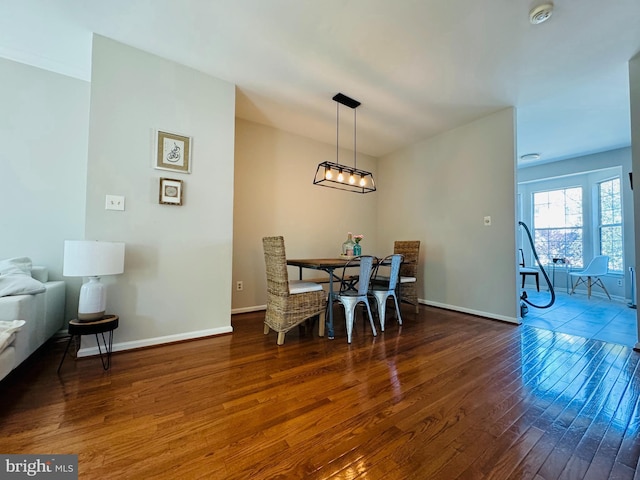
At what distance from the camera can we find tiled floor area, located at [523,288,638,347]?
110 inches

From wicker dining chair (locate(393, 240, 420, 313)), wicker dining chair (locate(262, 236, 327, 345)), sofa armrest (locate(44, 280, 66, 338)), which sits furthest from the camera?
wicker dining chair (locate(393, 240, 420, 313))

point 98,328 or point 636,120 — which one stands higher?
point 636,120

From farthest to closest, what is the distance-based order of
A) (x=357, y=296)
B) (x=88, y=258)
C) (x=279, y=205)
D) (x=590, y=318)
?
(x=279, y=205)
(x=590, y=318)
(x=357, y=296)
(x=88, y=258)

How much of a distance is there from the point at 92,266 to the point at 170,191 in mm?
917

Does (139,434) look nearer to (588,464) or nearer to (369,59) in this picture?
(588,464)

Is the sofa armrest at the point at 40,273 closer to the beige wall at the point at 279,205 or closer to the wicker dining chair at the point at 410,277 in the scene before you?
the beige wall at the point at 279,205

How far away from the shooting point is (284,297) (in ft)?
8.09

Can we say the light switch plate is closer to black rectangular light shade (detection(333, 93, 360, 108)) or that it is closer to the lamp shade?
the lamp shade

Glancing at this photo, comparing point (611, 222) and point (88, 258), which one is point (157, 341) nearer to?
point (88, 258)

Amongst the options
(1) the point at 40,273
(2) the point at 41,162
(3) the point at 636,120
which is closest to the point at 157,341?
(1) the point at 40,273

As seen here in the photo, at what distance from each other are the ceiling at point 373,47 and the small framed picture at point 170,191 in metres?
1.20

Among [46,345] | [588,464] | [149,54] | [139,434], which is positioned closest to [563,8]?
[588,464]

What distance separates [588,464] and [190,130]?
357cm

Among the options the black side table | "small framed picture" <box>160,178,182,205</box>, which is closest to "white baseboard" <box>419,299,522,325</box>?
"small framed picture" <box>160,178,182,205</box>
